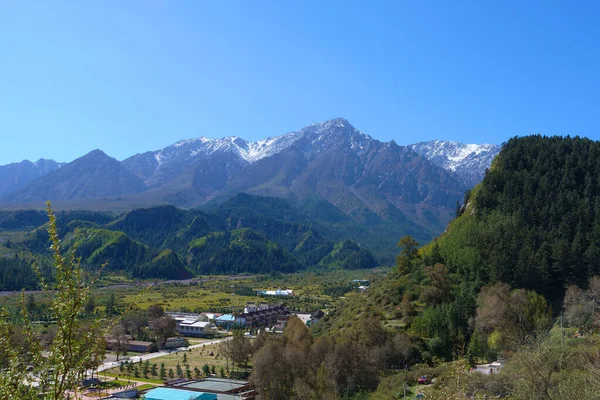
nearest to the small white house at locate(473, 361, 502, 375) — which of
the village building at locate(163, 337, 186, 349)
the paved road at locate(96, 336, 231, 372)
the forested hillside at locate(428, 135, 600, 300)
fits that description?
the forested hillside at locate(428, 135, 600, 300)

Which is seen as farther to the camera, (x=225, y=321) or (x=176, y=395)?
(x=225, y=321)

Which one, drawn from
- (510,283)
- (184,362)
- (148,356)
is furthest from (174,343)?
(510,283)

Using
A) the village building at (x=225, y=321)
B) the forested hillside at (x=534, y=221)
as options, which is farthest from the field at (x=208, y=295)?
the forested hillside at (x=534, y=221)

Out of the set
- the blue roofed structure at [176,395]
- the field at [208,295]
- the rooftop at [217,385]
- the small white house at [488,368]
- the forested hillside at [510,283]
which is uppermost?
the forested hillside at [510,283]

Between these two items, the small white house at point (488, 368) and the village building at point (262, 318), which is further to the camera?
the village building at point (262, 318)

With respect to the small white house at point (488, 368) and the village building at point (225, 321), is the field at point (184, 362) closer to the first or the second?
the village building at point (225, 321)

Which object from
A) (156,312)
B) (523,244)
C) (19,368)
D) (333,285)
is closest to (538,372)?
(19,368)

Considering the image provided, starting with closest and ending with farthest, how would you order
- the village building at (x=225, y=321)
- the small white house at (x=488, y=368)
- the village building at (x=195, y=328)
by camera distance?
1. the small white house at (x=488, y=368)
2. the village building at (x=195, y=328)
3. the village building at (x=225, y=321)

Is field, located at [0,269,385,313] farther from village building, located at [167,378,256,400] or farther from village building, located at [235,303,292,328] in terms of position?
village building, located at [167,378,256,400]

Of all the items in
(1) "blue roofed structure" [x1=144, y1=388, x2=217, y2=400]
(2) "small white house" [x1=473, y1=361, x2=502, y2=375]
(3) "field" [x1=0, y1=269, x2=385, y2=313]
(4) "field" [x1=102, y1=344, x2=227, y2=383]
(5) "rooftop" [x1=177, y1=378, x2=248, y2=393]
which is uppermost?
(2) "small white house" [x1=473, y1=361, x2=502, y2=375]

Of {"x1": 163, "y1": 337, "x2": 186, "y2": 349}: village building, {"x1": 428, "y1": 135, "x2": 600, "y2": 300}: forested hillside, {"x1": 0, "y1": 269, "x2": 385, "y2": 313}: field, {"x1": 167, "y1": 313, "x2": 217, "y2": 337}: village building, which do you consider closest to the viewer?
{"x1": 428, "y1": 135, "x2": 600, "y2": 300}: forested hillside

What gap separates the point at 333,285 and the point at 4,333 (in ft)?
437

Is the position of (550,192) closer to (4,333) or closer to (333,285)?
(4,333)

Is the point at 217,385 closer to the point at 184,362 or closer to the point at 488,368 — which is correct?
the point at 184,362
